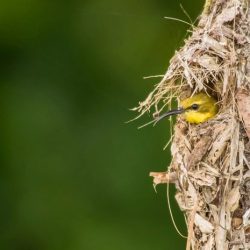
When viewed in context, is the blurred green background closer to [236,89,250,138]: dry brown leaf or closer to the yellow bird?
the yellow bird

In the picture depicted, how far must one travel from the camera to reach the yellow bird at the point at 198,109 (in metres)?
5.04

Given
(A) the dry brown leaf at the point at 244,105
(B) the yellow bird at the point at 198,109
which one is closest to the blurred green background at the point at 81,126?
(B) the yellow bird at the point at 198,109

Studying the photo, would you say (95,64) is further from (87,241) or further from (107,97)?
(87,241)

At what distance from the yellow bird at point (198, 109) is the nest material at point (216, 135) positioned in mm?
36

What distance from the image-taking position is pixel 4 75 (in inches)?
300

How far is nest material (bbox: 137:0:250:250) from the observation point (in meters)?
4.74

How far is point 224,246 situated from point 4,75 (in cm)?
328

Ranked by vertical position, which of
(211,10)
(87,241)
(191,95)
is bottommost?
(87,241)

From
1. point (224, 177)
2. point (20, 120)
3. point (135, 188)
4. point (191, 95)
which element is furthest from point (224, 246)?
point (20, 120)

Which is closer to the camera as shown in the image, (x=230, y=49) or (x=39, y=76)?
(x=230, y=49)

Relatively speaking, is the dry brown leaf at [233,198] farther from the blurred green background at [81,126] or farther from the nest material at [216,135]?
the blurred green background at [81,126]

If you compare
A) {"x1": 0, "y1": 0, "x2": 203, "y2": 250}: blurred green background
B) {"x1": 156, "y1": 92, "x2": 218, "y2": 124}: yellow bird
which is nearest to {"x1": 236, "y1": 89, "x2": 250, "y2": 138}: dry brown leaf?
{"x1": 156, "y1": 92, "x2": 218, "y2": 124}: yellow bird

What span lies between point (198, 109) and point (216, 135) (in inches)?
8.9

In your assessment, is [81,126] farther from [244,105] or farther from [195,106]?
[244,105]
